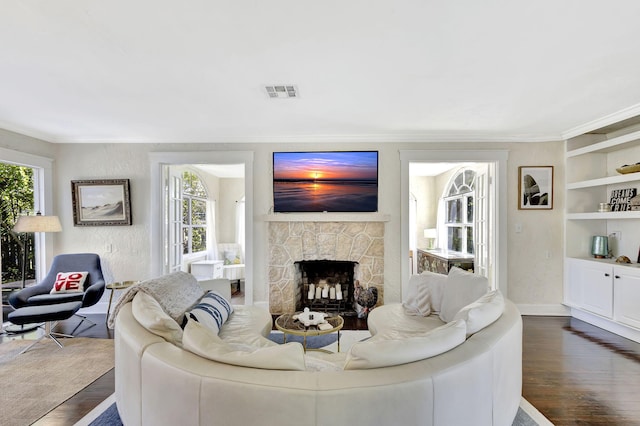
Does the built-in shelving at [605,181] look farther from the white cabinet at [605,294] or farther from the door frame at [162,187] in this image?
the door frame at [162,187]

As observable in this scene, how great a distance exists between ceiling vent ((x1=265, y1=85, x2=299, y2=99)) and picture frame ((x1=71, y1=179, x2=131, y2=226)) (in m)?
2.87

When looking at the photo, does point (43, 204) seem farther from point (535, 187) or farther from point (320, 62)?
point (535, 187)

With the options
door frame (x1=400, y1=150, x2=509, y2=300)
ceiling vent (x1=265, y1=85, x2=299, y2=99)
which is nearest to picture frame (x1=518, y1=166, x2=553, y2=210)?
door frame (x1=400, y1=150, x2=509, y2=300)

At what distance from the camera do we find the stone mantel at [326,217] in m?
4.27

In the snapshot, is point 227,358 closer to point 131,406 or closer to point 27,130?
point 131,406

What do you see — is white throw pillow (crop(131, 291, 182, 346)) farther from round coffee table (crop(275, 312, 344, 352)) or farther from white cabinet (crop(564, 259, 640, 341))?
white cabinet (crop(564, 259, 640, 341))

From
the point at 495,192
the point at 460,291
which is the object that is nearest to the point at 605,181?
the point at 495,192

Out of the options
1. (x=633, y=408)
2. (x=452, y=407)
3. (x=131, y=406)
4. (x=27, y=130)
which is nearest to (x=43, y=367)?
(x=131, y=406)

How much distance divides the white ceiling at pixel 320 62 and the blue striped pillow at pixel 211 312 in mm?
1877

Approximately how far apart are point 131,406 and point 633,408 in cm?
329

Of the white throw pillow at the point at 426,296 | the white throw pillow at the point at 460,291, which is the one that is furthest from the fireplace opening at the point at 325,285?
→ the white throw pillow at the point at 460,291

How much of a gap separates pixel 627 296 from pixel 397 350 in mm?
3538

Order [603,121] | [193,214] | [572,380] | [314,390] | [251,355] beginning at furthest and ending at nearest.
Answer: [193,214], [603,121], [572,380], [251,355], [314,390]

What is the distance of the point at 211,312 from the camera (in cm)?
259
